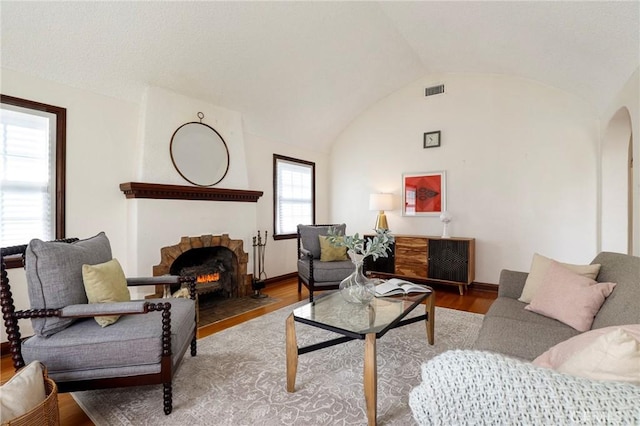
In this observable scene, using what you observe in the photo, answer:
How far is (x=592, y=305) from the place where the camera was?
1775 mm

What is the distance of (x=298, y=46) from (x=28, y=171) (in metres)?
2.89

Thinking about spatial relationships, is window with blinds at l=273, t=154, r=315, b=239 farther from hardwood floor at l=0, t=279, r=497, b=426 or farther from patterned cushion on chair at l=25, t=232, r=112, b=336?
patterned cushion on chair at l=25, t=232, r=112, b=336

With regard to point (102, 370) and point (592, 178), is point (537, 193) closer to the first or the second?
point (592, 178)

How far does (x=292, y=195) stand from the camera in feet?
16.9

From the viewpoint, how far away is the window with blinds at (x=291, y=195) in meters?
4.86

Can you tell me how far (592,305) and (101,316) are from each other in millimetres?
2826

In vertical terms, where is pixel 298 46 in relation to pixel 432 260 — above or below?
above

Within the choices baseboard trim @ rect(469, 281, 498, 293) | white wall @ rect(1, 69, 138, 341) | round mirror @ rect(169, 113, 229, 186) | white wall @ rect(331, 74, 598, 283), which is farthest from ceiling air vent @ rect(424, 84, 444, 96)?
white wall @ rect(1, 69, 138, 341)

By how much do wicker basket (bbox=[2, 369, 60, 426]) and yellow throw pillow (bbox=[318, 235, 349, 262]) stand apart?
2.86 meters

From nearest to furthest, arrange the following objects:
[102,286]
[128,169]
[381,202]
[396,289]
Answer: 1. [102,286]
2. [396,289]
3. [128,169]
4. [381,202]

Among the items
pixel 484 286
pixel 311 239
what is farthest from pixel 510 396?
pixel 484 286

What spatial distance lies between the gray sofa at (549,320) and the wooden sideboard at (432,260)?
197 cm

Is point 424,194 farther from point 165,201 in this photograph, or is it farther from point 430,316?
point 165,201

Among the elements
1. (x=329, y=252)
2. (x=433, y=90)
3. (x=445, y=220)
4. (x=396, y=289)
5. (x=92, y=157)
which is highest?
(x=433, y=90)
